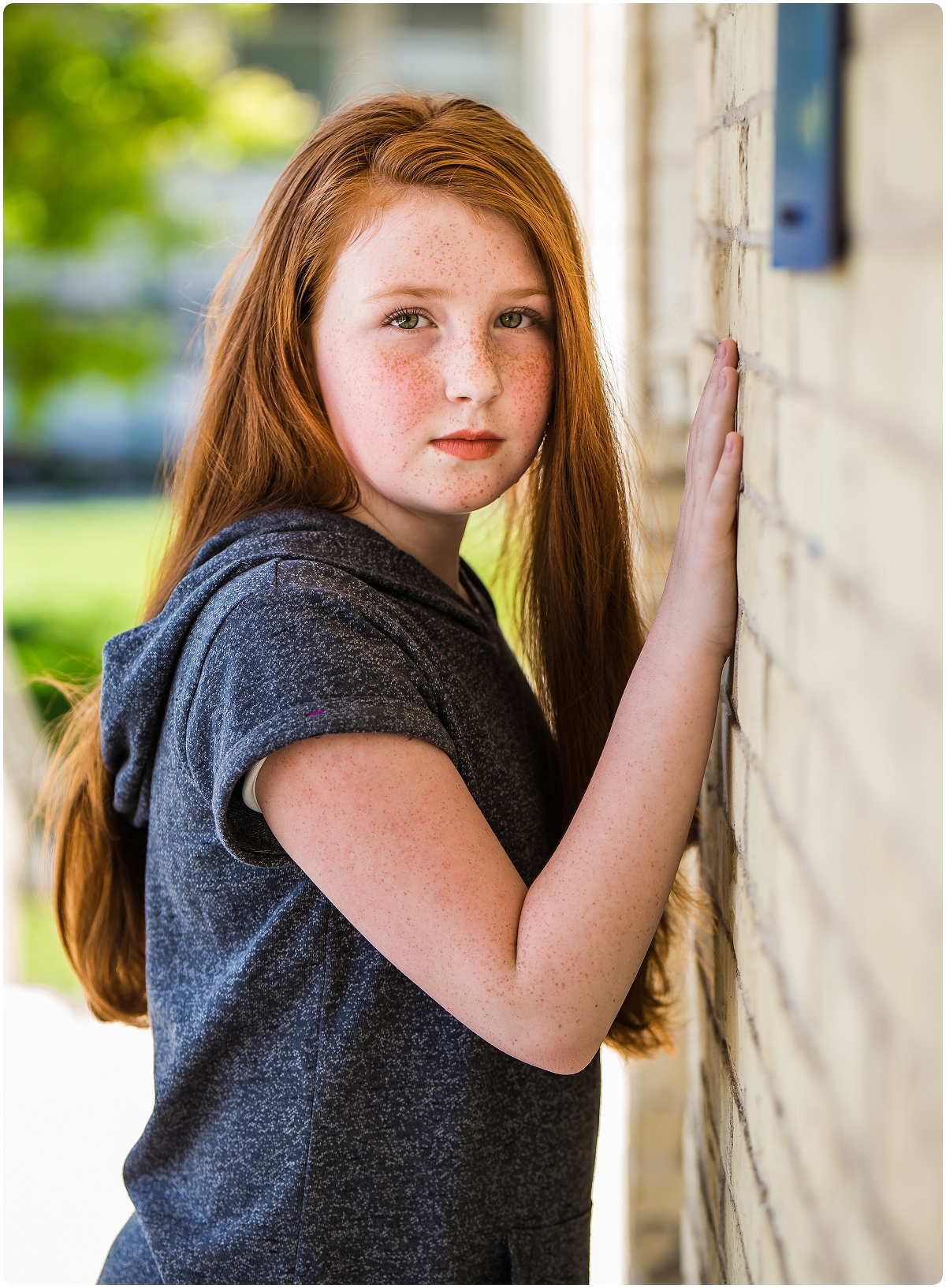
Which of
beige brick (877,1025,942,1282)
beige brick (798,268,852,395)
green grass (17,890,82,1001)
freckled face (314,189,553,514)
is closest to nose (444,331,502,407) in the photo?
freckled face (314,189,553,514)

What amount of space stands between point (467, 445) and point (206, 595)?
336 millimetres

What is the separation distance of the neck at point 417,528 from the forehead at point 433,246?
27 centimetres

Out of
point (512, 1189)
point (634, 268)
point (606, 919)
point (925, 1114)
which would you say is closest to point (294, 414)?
point (606, 919)

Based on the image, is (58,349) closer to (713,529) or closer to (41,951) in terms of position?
(41,951)

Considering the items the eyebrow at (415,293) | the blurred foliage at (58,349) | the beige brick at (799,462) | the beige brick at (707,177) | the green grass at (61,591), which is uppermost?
the blurred foliage at (58,349)

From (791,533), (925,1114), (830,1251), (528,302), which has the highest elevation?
(528,302)

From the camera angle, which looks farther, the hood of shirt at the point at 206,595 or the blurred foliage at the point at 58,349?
→ the blurred foliage at the point at 58,349

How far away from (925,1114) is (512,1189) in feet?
3.08

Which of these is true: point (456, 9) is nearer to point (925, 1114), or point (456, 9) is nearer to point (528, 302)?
point (528, 302)

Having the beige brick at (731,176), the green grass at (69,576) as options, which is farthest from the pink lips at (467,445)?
the green grass at (69,576)

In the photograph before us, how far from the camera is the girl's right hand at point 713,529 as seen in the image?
1223 millimetres

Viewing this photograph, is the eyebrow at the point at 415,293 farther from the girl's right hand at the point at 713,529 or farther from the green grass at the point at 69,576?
the green grass at the point at 69,576

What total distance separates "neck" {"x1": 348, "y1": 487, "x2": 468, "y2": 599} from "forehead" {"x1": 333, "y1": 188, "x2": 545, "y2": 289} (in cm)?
27

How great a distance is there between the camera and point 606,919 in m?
1.15
